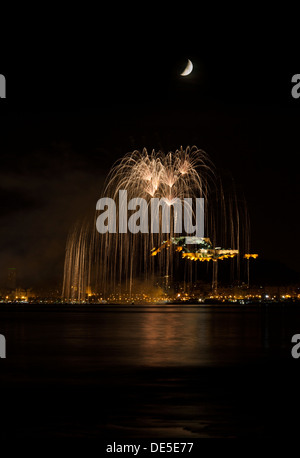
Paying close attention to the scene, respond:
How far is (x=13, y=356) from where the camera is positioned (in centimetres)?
3703

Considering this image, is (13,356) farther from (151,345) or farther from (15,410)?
(15,410)

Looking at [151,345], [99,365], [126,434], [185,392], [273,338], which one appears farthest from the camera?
[273,338]

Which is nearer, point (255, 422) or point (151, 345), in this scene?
point (255, 422)

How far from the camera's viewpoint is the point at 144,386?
25.3m

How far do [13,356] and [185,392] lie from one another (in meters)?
16.1

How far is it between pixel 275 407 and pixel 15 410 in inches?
302

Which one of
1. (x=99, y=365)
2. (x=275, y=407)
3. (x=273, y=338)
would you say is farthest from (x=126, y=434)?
(x=273, y=338)

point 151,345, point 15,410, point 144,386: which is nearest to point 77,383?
point 144,386

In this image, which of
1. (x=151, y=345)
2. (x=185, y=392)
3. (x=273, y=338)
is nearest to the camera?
(x=185, y=392)

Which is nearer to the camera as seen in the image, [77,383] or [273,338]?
[77,383]

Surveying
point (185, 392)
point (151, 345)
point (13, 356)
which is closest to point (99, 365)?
point (13, 356)

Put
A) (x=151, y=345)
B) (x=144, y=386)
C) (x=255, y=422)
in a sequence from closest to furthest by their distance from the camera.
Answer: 1. (x=255, y=422)
2. (x=144, y=386)
3. (x=151, y=345)
